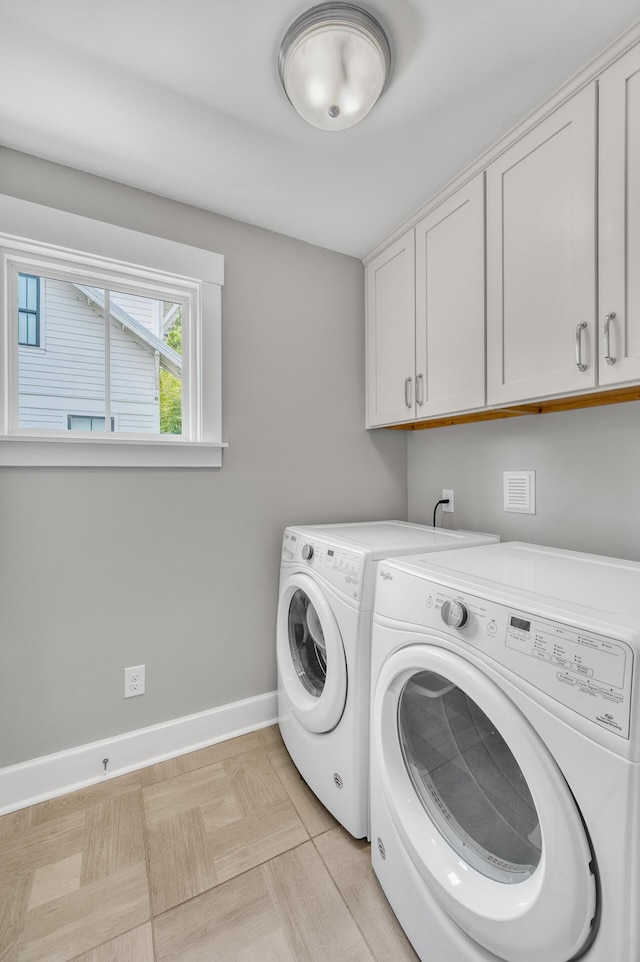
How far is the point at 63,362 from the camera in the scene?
5.34 ft

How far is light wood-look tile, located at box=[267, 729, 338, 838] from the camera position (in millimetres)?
1396

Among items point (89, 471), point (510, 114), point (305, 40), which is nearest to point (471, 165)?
point (510, 114)

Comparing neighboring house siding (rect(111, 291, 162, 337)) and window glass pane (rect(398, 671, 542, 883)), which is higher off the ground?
neighboring house siding (rect(111, 291, 162, 337))

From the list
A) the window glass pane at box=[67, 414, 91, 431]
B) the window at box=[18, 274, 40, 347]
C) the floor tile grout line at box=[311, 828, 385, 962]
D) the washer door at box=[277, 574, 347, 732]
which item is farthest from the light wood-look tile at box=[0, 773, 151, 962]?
the window at box=[18, 274, 40, 347]

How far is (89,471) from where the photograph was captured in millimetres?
1604

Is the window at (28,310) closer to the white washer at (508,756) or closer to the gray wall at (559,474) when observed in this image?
the white washer at (508,756)

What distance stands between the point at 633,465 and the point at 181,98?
180cm

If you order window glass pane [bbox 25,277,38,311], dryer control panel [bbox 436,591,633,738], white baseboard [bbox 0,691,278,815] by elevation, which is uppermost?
window glass pane [bbox 25,277,38,311]

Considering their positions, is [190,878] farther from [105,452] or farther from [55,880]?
[105,452]

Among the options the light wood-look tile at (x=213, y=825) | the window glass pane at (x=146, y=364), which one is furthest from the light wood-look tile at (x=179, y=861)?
the window glass pane at (x=146, y=364)

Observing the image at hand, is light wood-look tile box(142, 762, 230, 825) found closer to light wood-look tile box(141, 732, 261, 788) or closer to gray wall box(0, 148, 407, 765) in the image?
light wood-look tile box(141, 732, 261, 788)

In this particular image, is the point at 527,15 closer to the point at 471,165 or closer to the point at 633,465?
the point at 471,165

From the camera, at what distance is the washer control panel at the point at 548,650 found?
635 millimetres

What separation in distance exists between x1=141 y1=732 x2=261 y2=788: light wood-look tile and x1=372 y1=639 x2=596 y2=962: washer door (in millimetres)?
903
